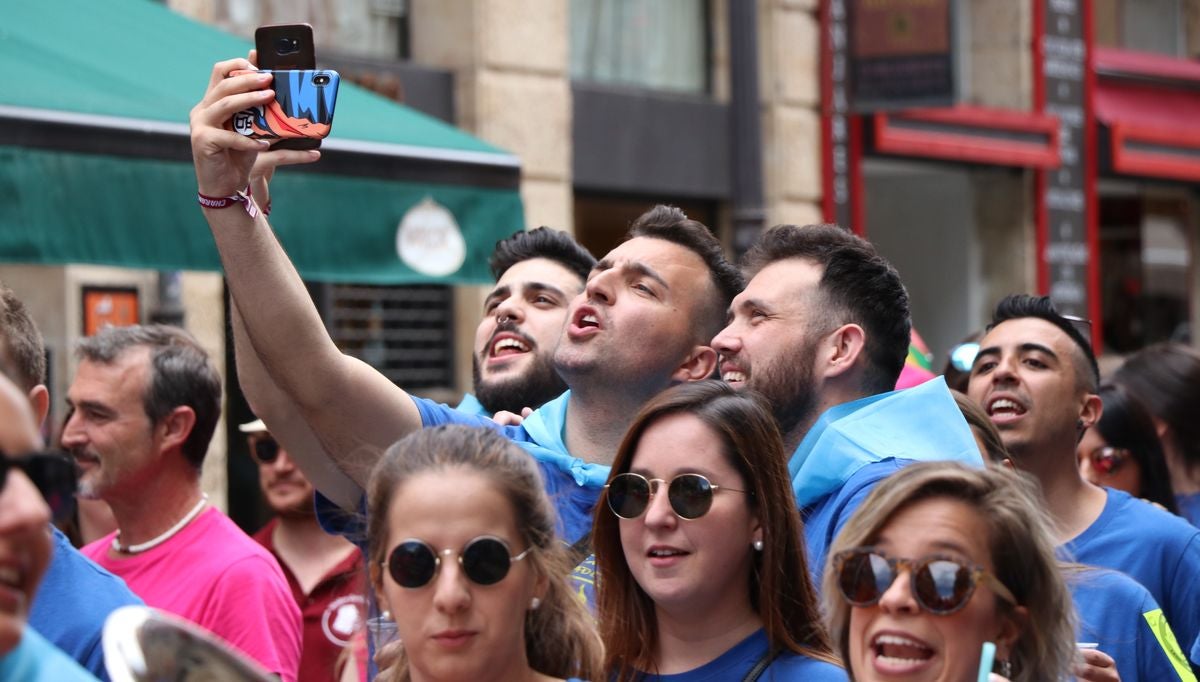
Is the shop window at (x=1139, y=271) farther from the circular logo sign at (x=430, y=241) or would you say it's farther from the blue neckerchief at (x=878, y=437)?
the blue neckerchief at (x=878, y=437)

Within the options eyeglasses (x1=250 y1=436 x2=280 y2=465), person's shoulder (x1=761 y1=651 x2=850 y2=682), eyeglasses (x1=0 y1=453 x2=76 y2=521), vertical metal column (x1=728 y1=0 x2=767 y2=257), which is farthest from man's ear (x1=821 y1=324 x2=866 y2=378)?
vertical metal column (x1=728 y1=0 x2=767 y2=257)

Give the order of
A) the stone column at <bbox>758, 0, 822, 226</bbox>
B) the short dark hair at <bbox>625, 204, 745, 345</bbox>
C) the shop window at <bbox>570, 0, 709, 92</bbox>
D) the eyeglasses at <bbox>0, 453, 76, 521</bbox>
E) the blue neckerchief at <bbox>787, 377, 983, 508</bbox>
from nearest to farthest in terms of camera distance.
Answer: the eyeglasses at <bbox>0, 453, 76, 521</bbox>, the blue neckerchief at <bbox>787, 377, 983, 508</bbox>, the short dark hair at <bbox>625, 204, 745, 345</bbox>, the shop window at <bbox>570, 0, 709, 92</bbox>, the stone column at <bbox>758, 0, 822, 226</bbox>

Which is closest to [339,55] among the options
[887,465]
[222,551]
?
[222,551]

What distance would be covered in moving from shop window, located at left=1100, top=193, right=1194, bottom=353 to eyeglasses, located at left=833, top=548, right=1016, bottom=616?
55.4 feet

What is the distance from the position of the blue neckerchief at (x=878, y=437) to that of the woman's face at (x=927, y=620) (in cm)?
109

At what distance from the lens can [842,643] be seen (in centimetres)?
298

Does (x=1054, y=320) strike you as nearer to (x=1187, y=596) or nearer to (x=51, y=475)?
(x=1187, y=596)

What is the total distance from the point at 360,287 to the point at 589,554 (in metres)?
8.10

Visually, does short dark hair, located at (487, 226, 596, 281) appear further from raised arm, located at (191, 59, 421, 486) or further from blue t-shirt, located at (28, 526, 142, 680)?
blue t-shirt, located at (28, 526, 142, 680)

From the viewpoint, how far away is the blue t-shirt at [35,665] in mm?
2012

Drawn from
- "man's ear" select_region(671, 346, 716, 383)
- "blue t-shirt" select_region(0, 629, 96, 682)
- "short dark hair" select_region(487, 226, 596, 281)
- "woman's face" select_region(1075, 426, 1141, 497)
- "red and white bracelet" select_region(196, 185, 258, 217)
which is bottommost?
"woman's face" select_region(1075, 426, 1141, 497)

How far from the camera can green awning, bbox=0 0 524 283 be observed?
518 centimetres

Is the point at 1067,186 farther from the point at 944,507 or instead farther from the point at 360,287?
the point at 944,507

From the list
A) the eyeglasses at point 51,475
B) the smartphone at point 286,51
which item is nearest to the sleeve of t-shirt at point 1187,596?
the smartphone at point 286,51
